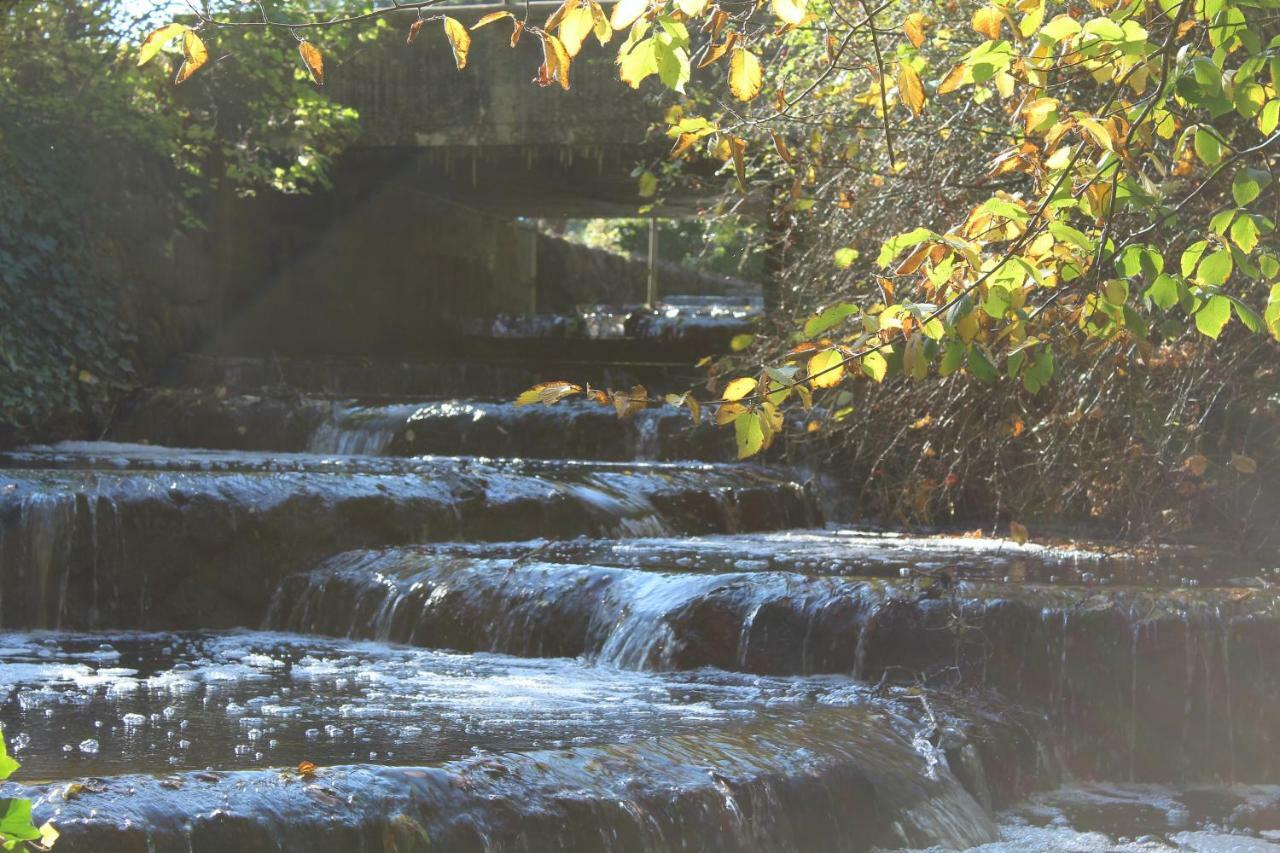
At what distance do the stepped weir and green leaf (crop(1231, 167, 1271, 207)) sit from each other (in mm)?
1864

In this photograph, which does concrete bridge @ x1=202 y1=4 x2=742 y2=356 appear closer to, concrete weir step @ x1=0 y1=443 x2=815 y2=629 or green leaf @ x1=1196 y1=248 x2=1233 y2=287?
concrete weir step @ x1=0 y1=443 x2=815 y2=629

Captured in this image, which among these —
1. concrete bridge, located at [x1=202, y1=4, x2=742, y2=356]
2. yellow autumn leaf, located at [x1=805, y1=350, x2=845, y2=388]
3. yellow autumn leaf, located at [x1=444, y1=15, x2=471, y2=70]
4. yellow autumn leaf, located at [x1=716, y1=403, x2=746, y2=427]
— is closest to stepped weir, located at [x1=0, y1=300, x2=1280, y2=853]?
yellow autumn leaf, located at [x1=716, y1=403, x2=746, y2=427]

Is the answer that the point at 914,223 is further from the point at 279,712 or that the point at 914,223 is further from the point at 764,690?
the point at 279,712

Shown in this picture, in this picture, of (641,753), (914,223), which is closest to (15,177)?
(914,223)

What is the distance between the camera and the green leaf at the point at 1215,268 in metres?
3.00

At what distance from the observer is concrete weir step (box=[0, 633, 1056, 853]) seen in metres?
3.25

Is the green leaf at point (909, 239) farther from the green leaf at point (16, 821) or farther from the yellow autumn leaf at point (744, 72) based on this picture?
the green leaf at point (16, 821)

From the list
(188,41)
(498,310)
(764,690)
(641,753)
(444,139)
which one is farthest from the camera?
(498,310)

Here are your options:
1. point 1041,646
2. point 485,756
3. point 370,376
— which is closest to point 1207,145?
point 485,756

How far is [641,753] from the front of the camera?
12.9 feet

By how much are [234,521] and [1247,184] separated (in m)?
5.62

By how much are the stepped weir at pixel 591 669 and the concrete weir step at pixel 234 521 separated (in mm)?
15

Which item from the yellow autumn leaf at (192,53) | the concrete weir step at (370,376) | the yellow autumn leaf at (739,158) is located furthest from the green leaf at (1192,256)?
the concrete weir step at (370,376)

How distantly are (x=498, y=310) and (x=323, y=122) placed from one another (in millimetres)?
7007
